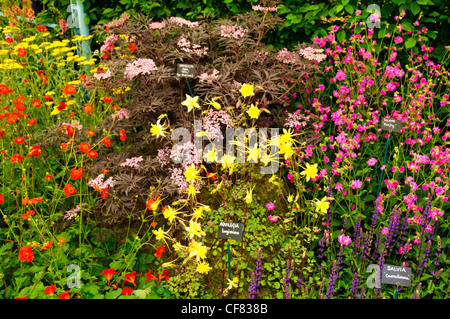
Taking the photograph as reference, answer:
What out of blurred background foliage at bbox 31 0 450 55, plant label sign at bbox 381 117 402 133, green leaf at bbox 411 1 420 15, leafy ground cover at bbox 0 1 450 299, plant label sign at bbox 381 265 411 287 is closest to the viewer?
plant label sign at bbox 381 265 411 287

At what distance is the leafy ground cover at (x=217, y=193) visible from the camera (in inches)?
76.2

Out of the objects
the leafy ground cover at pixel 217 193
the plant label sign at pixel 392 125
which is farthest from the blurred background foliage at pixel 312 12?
the plant label sign at pixel 392 125

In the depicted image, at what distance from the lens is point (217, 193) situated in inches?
96.0

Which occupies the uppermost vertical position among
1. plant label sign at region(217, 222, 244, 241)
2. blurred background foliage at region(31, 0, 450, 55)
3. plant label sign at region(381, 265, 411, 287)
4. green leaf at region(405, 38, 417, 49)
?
blurred background foliage at region(31, 0, 450, 55)

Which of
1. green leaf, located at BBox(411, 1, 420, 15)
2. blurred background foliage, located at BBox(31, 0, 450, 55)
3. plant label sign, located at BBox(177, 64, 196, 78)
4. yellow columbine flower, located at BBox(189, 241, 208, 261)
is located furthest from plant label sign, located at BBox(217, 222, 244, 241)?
green leaf, located at BBox(411, 1, 420, 15)

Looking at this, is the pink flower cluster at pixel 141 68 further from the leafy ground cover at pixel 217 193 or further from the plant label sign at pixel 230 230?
the plant label sign at pixel 230 230

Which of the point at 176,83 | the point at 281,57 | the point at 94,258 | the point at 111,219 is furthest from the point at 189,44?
the point at 94,258

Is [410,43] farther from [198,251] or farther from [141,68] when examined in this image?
[198,251]

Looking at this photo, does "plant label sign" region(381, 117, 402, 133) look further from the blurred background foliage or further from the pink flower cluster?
the pink flower cluster

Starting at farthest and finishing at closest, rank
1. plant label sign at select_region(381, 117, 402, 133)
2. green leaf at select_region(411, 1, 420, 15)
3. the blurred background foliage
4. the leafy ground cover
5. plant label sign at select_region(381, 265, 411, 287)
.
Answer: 1. the blurred background foliage
2. green leaf at select_region(411, 1, 420, 15)
3. plant label sign at select_region(381, 117, 402, 133)
4. the leafy ground cover
5. plant label sign at select_region(381, 265, 411, 287)

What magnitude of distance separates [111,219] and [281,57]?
160 cm

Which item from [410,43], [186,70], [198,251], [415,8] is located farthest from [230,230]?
[415,8]

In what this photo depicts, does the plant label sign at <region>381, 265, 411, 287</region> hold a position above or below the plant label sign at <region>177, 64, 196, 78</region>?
below

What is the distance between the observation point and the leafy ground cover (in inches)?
76.2
